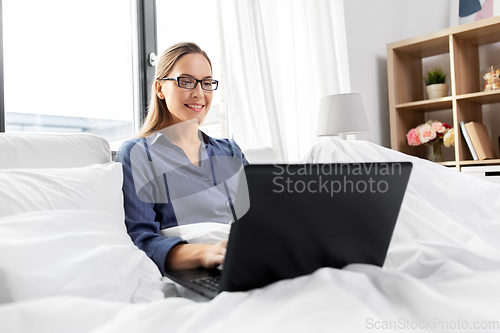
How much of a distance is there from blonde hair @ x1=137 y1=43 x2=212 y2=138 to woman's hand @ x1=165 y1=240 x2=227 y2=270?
1.95 ft

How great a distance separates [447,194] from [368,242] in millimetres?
528

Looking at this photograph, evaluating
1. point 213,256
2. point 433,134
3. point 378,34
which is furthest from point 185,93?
point 378,34

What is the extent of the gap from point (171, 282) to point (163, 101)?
79 centimetres

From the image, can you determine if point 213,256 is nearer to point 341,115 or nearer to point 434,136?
point 341,115

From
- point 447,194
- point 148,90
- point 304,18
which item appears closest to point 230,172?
point 447,194

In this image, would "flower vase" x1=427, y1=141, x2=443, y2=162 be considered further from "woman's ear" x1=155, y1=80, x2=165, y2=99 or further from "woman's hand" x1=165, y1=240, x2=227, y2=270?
"woman's hand" x1=165, y1=240, x2=227, y2=270

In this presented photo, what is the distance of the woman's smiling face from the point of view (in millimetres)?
1388

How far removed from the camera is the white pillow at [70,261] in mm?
611

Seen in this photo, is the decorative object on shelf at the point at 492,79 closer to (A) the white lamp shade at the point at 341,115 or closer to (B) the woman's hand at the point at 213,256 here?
(A) the white lamp shade at the point at 341,115

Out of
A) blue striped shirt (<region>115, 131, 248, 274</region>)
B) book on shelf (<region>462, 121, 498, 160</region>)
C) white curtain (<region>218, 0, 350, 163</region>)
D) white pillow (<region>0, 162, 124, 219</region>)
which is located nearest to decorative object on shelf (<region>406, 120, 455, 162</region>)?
book on shelf (<region>462, 121, 498, 160</region>)

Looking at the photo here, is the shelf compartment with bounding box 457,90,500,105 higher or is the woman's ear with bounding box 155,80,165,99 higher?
the shelf compartment with bounding box 457,90,500,105

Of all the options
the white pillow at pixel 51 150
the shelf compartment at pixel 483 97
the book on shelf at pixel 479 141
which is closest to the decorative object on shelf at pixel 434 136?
the book on shelf at pixel 479 141

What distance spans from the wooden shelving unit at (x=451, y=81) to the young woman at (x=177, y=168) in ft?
6.17

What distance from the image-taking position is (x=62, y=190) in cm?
86
